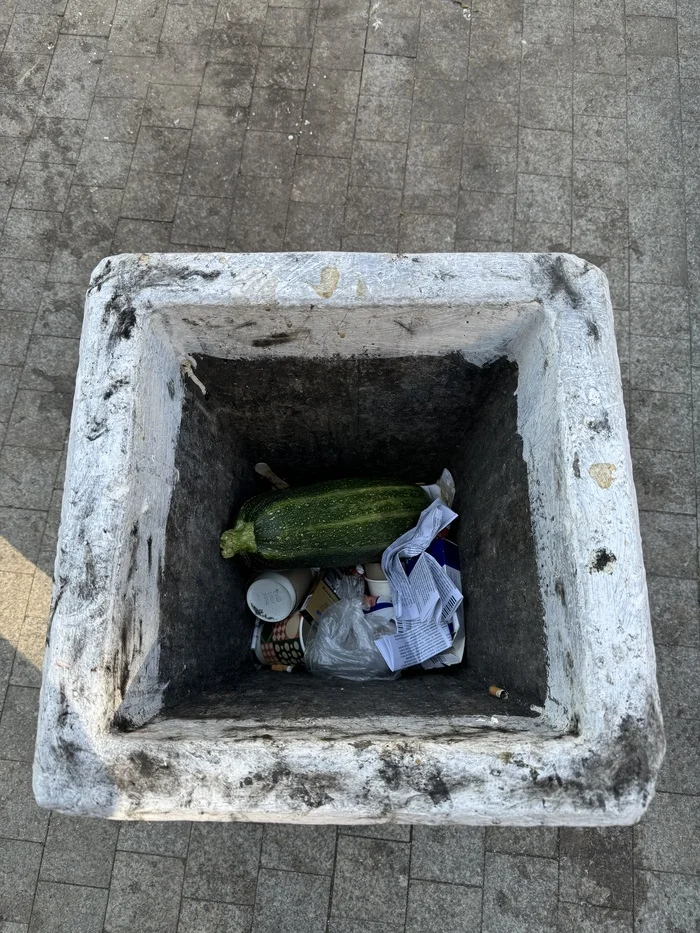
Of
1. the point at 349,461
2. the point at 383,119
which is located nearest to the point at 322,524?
the point at 349,461

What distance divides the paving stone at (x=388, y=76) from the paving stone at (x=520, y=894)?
15.4ft

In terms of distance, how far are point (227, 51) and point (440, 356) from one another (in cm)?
348

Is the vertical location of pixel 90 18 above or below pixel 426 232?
above

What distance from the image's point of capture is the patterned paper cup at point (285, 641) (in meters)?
2.69

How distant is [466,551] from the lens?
2516 mm

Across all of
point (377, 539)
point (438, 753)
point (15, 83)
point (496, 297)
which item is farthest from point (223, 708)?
point (15, 83)

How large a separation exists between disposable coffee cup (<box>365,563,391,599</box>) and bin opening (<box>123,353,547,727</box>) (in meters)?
0.37

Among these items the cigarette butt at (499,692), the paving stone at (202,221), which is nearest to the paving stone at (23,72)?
the paving stone at (202,221)

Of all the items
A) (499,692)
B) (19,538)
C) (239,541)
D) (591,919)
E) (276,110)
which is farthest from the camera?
(276,110)

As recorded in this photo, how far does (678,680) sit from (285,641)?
2.25 metres

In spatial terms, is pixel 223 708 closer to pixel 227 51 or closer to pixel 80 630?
pixel 80 630

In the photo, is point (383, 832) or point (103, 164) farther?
point (103, 164)

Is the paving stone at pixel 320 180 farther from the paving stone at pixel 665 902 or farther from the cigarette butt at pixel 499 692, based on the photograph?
the paving stone at pixel 665 902

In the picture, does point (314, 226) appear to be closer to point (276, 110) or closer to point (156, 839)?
point (276, 110)
